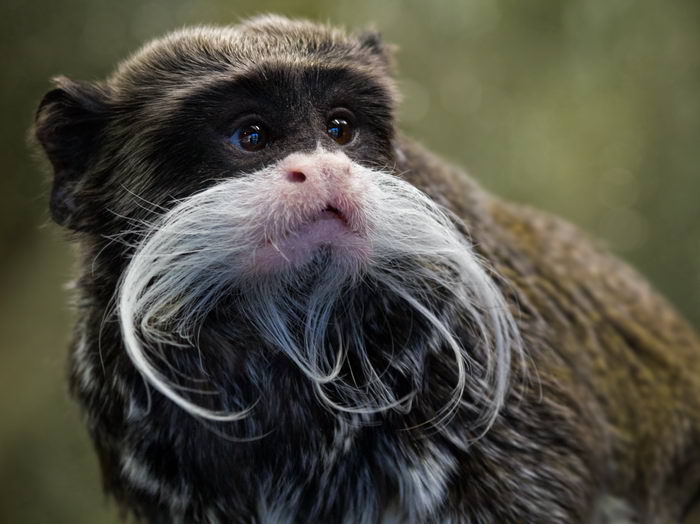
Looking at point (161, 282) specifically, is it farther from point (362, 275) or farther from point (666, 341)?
point (666, 341)

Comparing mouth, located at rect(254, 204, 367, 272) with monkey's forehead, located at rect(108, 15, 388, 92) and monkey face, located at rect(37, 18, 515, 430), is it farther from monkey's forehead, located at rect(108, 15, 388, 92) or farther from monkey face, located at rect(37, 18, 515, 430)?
monkey's forehead, located at rect(108, 15, 388, 92)

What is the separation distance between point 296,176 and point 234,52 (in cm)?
40

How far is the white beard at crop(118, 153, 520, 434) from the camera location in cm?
176

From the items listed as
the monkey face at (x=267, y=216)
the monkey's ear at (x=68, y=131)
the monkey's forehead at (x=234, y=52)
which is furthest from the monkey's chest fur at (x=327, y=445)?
the monkey's forehead at (x=234, y=52)

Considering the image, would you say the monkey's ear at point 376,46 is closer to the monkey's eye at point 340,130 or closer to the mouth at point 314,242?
the monkey's eye at point 340,130

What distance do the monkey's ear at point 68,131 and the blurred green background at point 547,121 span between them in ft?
7.31

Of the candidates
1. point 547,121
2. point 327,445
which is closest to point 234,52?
point 327,445

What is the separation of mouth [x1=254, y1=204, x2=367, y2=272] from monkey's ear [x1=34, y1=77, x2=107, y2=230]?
522mm

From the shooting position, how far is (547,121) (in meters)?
4.62

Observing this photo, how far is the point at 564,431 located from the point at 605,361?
0.58 metres

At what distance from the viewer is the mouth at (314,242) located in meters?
1.72

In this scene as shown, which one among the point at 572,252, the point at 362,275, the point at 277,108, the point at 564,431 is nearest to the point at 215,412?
the point at 362,275

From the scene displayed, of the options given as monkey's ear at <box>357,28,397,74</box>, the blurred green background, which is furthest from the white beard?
the blurred green background

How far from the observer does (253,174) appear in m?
1.78
